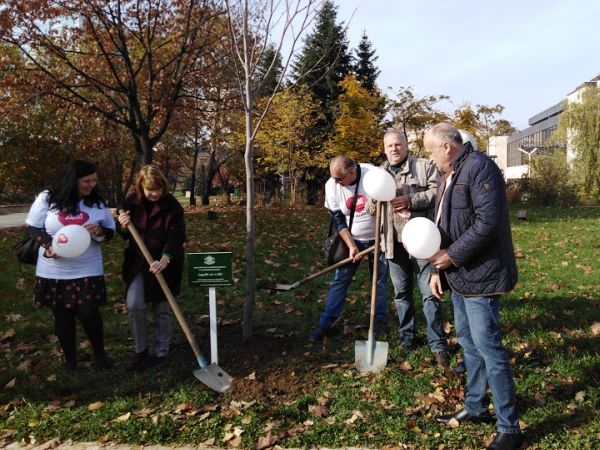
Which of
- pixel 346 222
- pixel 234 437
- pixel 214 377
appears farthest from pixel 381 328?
pixel 234 437

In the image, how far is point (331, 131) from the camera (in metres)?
29.3

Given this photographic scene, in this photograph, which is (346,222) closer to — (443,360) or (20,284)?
(443,360)

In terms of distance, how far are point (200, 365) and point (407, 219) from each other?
223 centimetres

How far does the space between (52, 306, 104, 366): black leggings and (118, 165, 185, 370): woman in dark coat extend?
327 millimetres


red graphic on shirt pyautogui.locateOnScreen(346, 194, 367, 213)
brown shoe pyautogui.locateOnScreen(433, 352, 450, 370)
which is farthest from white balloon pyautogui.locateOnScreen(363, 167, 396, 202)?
brown shoe pyautogui.locateOnScreen(433, 352, 450, 370)

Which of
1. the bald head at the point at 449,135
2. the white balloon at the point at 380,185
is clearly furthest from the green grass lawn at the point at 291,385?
the bald head at the point at 449,135

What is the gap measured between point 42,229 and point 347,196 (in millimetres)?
2812

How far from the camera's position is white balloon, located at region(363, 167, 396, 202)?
160 inches

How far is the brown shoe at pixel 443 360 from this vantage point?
4324mm

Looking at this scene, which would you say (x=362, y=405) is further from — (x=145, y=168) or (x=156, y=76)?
(x=156, y=76)

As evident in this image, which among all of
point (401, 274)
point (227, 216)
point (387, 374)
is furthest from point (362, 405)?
point (227, 216)

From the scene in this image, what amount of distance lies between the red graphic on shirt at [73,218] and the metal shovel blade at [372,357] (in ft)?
8.94

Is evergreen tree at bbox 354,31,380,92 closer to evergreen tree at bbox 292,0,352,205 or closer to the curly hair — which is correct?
evergreen tree at bbox 292,0,352,205

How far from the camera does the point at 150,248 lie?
14.7 ft
